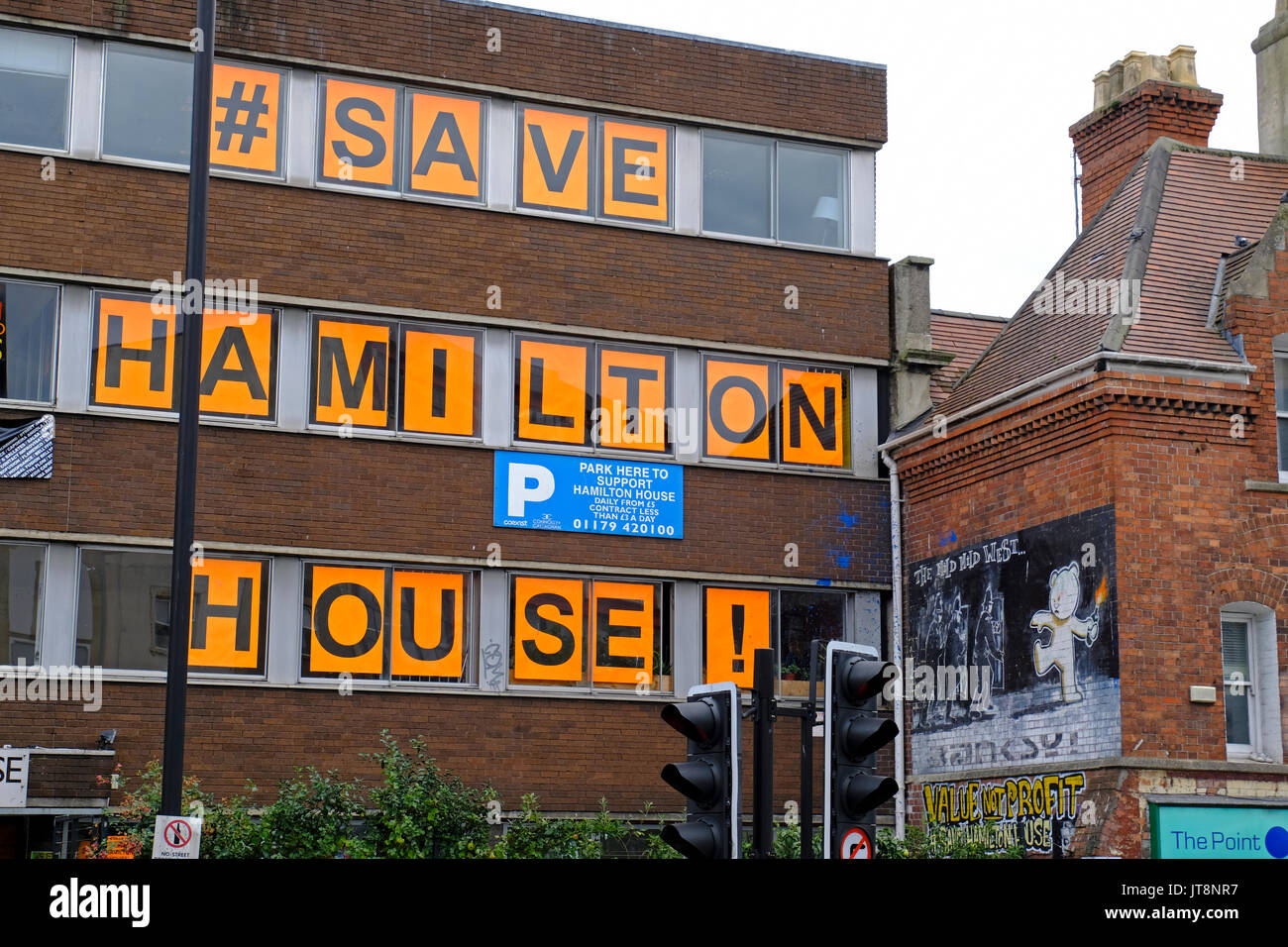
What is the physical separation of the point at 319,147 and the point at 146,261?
2.75 m

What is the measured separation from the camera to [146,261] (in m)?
20.9

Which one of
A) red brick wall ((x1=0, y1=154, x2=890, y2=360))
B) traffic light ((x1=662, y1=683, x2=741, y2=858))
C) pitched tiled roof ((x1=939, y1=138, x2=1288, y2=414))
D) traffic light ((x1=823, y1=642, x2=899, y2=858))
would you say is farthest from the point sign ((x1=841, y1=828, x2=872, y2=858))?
red brick wall ((x1=0, y1=154, x2=890, y2=360))

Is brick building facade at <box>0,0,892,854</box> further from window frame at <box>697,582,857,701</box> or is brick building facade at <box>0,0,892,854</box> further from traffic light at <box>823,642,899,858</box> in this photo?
traffic light at <box>823,642,899,858</box>

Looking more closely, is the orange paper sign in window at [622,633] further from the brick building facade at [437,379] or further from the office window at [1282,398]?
the office window at [1282,398]

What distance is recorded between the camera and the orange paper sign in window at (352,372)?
2145 cm

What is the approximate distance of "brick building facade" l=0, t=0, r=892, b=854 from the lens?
20359 mm

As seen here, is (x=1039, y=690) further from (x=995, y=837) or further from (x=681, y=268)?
(x=681, y=268)

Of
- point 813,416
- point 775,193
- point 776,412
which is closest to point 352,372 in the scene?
point 776,412

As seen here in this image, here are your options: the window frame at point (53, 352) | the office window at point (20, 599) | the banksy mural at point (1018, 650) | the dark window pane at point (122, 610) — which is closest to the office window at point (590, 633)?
the banksy mural at point (1018, 650)

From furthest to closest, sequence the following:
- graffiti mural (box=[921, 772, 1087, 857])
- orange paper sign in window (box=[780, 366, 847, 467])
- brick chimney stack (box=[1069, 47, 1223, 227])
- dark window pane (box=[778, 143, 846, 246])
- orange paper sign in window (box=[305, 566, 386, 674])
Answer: brick chimney stack (box=[1069, 47, 1223, 227]) → dark window pane (box=[778, 143, 846, 246]) → orange paper sign in window (box=[780, 366, 847, 467]) → orange paper sign in window (box=[305, 566, 386, 674]) → graffiti mural (box=[921, 772, 1087, 857])

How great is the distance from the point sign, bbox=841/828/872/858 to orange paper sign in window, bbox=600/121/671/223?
14.7 m

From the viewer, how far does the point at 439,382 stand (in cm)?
2191

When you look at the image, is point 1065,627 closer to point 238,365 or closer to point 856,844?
point 856,844

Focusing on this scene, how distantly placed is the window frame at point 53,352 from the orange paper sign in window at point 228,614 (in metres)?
2.73
